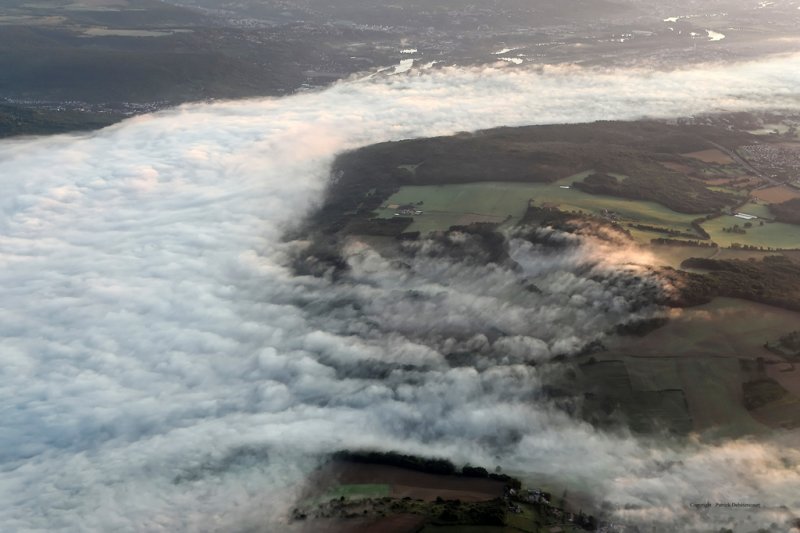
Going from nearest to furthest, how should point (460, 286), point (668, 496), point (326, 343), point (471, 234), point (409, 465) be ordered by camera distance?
point (668, 496)
point (409, 465)
point (326, 343)
point (460, 286)
point (471, 234)

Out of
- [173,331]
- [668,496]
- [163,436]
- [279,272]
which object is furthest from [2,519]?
[668,496]

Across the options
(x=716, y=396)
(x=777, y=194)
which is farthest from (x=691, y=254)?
(x=777, y=194)

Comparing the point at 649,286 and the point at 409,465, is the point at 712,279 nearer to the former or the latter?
the point at 649,286

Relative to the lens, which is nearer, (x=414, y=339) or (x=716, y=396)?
(x=716, y=396)

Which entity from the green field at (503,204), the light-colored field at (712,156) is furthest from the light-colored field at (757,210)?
the light-colored field at (712,156)

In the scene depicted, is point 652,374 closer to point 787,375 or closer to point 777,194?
point 787,375

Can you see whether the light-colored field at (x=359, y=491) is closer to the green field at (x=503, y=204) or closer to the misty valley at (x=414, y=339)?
the misty valley at (x=414, y=339)
